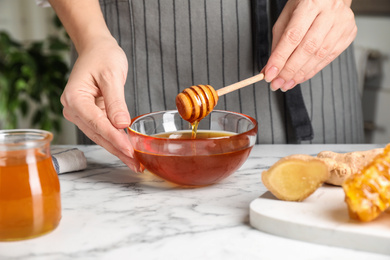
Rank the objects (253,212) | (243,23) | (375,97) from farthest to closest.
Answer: (375,97)
(243,23)
(253,212)

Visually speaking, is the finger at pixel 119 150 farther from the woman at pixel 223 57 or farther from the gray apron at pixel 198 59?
the gray apron at pixel 198 59

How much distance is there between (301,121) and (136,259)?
0.87 m

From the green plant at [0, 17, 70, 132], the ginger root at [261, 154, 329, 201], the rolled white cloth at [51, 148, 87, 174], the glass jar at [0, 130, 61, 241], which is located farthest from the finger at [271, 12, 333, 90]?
the green plant at [0, 17, 70, 132]

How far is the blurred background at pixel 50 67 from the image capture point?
9.28ft

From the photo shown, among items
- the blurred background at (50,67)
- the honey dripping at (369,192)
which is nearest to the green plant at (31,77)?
the blurred background at (50,67)

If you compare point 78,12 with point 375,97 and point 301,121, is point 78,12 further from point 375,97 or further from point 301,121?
point 375,97

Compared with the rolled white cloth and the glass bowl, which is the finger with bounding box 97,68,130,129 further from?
the rolled white cloth

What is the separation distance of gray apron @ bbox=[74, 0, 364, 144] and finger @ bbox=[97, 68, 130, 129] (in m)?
0.38

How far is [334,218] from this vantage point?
2.52 feet

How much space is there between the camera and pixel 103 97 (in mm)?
1100

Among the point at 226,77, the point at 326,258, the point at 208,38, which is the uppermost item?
the point at 208,38

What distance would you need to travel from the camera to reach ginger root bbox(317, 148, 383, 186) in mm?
893

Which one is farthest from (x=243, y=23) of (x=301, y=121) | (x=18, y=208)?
(x=18, y=208)

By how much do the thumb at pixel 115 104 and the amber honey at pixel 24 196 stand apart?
0.88 ft
